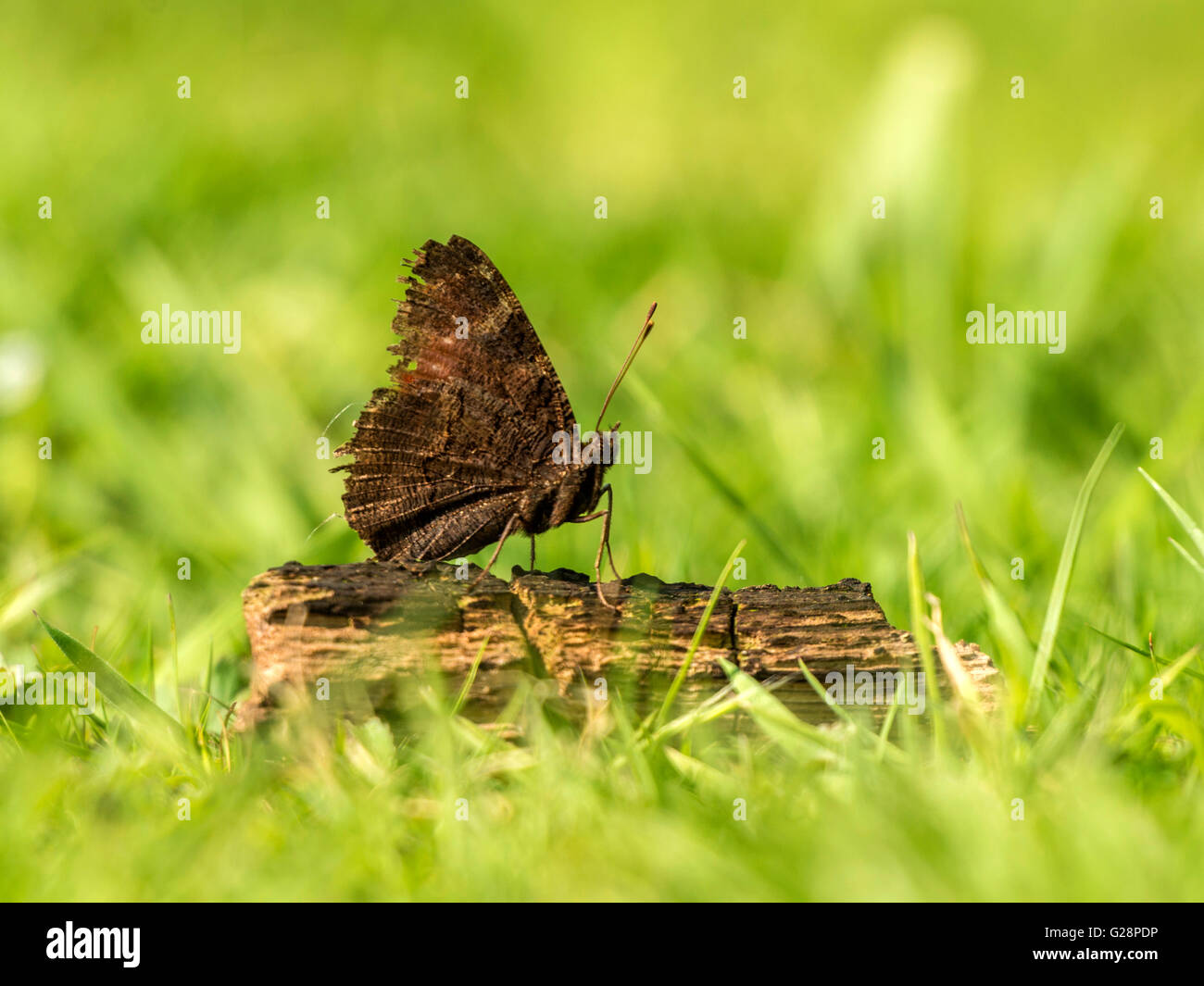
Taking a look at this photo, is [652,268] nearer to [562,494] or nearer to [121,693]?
[562,494]

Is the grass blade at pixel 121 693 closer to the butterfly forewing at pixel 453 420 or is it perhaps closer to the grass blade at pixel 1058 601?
the butterfly forewing at pixel 453 420

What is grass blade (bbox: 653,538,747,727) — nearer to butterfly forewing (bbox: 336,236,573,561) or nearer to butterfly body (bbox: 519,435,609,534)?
butterfly body (bbox: 519,435,609,534)

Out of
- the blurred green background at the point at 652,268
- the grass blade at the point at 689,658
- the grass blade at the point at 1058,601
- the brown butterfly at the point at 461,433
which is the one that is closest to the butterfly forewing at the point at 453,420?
the brown butterfly at the point at 461,433

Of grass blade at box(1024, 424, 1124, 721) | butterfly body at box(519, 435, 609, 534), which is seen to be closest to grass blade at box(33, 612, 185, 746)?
butterfly body at box(519, 435, 609, 534)

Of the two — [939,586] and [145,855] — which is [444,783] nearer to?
[145,855]

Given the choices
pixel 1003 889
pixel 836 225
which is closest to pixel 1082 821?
pixel 1003 889
